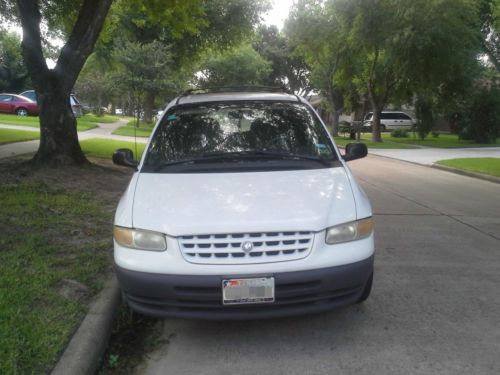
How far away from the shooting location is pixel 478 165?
48.6 ft

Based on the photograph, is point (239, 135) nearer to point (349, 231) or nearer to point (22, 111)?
point (349, 231)

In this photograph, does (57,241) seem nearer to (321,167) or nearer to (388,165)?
(321,167)

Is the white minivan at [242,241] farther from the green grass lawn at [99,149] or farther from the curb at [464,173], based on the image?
the curb at [464,173]

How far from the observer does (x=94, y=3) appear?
1010 centimetres

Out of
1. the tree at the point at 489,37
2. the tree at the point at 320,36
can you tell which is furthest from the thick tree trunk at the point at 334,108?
the tree at the point at 489,37

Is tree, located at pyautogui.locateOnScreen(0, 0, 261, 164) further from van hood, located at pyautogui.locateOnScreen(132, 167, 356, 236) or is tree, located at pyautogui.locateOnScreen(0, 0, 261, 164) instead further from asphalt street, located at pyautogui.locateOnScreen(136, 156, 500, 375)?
asphalt street, located at pyautogui.locateOnScreen(136, 156, 500, 375)

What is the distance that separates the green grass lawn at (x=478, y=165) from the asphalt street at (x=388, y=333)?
27.3 feet

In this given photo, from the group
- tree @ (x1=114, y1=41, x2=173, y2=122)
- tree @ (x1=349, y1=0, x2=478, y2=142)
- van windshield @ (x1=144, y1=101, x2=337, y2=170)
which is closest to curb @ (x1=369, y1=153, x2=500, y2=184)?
tree @ (x1=349, y1=0, x2=478, y2=142)

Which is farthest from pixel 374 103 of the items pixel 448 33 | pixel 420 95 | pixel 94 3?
pixel 94 3

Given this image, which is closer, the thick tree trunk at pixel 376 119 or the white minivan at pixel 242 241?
the white minivan at pixel 242 241

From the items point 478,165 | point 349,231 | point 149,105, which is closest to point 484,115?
point 478,165

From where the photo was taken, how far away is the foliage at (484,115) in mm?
25922

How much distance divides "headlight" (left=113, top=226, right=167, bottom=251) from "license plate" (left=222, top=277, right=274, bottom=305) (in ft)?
1.66

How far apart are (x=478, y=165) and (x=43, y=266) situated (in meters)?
13.3
